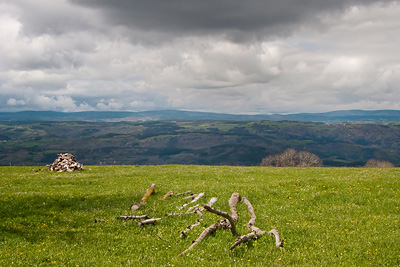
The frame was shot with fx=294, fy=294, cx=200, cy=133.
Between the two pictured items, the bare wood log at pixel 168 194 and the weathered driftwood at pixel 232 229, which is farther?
the bare wood log at pixel 168 194

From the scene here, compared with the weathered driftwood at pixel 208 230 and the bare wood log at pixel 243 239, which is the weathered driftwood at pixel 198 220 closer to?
the weathered driftwood at pixel 208 230

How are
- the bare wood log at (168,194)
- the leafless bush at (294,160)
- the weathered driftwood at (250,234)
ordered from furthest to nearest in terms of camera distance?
1. the leafless bush at (294,160)
2. the bare wood log at (168,194)
3. the weathered driftwood at (250,234)

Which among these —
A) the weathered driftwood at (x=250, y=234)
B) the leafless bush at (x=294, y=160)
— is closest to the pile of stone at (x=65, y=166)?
the weathered driftwood at (x=250, y=234)

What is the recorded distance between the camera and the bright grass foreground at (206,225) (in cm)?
1365

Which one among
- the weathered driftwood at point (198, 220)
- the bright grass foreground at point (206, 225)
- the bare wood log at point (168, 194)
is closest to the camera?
the bright grass foreground at point (206, 225)

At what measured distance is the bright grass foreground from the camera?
1365 centimetres

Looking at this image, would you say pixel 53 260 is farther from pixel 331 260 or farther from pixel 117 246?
pixel 331 260

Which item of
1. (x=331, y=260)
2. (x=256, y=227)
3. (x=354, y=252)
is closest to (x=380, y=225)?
(x=354, y=252)

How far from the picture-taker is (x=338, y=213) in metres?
20.2

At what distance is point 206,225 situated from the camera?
1797 cm

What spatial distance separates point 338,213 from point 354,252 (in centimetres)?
682

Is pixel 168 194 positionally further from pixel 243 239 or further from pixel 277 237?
pixel 277 237

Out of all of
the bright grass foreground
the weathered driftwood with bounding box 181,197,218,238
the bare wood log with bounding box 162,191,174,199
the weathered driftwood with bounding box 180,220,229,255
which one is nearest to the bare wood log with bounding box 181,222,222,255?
the weathered driftwood with bounding box 180,220,229,255

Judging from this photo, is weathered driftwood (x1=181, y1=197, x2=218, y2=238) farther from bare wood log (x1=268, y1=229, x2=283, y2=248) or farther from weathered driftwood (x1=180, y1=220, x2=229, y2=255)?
bare wood log (x1=268, y1=229, x2=283, y2=248)
